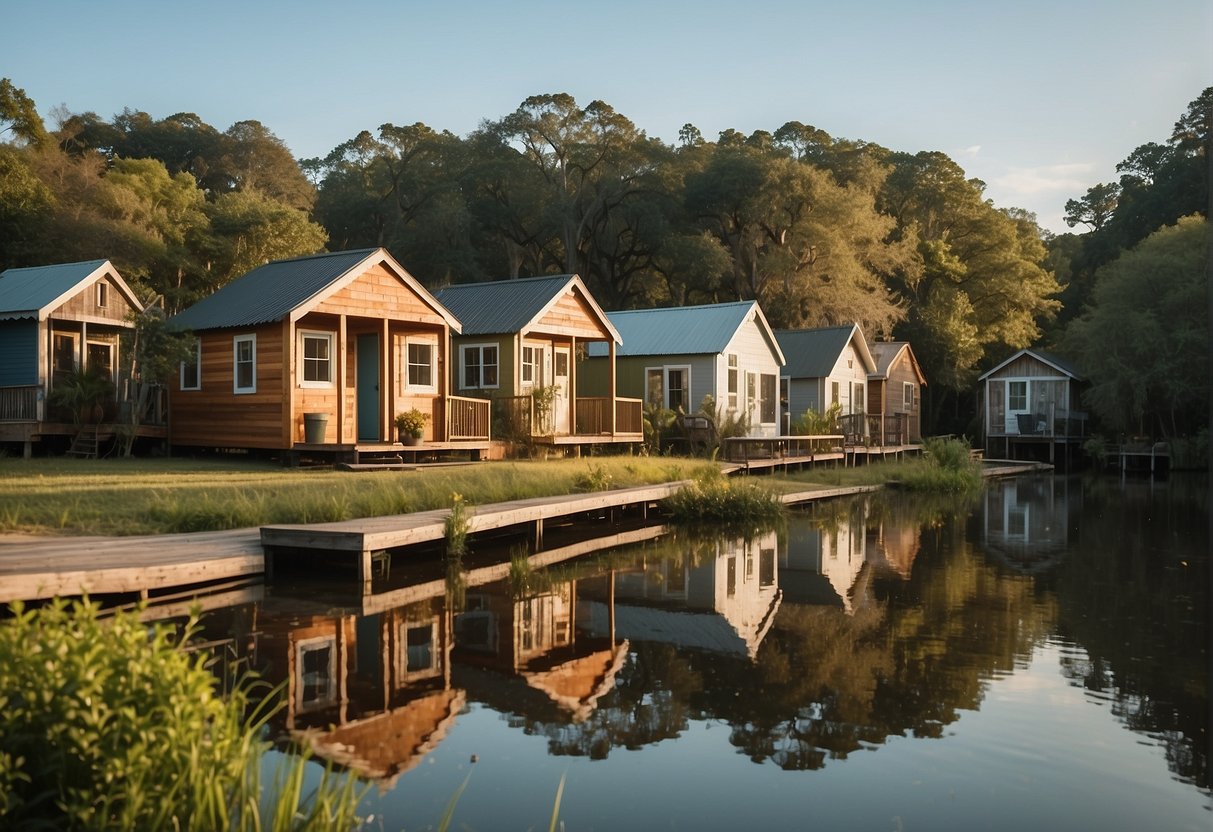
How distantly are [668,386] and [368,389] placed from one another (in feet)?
37.1

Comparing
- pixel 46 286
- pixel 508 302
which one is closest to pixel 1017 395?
pixel 508 302

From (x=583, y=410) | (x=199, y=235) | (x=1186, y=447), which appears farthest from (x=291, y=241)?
(x=1186, y=447)

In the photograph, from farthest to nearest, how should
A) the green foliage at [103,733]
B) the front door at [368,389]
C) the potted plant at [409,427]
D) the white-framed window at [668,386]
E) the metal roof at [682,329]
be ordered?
the white-framed window at [668,386], the metal roof at [682,329], the front door at [368,389], the potted plant at [409,427], the green foliage at [103,733]

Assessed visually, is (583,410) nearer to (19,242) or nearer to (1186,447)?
(19,242)

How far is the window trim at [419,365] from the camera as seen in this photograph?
2523 cm

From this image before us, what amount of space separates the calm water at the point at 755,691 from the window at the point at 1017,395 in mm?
33916

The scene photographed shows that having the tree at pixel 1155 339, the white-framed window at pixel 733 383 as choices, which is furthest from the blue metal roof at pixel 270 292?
the tree at pixel 1155 339

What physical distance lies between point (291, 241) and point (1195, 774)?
3634cm

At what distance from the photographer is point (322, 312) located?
22547 millimetres

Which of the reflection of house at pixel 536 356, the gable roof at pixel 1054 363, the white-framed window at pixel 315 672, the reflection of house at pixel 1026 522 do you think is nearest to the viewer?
the white-framed window at pixel 315 672

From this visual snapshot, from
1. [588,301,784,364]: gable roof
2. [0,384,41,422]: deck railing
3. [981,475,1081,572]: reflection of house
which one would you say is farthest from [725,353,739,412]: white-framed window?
[0,384,41,422]: deck railing

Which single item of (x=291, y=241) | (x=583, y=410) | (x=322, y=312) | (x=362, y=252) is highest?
(x=291, y=241)

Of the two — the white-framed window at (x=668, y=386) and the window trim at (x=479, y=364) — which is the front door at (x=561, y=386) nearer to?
the window trim at (x=479, y=364)

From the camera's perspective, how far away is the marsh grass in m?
13.8
